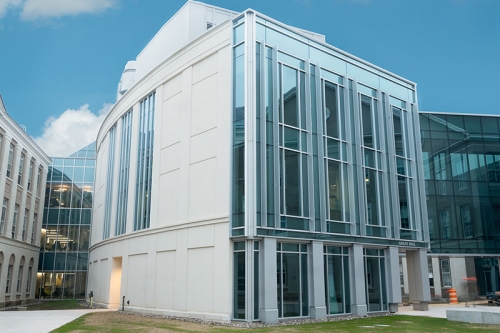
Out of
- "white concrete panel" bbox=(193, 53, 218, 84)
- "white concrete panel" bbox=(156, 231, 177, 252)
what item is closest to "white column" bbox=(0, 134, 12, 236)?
"white concrete panel" bbox=(156, 231, 177, 252)

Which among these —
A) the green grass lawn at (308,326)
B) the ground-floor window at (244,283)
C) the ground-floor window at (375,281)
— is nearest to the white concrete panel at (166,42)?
the ground-floor window at (244,283)

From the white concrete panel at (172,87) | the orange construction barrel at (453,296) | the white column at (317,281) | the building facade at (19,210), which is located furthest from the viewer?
the building facade at (19,210)

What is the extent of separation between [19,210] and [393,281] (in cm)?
3111

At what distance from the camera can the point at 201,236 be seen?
72.3 ft

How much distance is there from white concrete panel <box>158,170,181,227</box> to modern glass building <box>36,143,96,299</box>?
2581cm

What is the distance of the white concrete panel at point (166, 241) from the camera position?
78.9 feet

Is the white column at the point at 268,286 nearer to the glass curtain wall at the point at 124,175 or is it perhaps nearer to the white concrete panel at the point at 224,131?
the white concrete panel at the point at 224,131

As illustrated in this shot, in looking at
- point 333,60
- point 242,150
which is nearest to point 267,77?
point 242,150

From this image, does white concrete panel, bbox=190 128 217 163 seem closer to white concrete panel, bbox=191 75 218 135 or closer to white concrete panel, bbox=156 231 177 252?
white concrete panel, bbox=191 75 218 135

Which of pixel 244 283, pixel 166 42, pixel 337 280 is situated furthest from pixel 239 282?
pixel 166 42

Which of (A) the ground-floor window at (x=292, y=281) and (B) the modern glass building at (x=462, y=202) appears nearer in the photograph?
(A) the ground-floor window at (x=292, y=281)

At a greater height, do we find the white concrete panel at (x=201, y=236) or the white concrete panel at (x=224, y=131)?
the white concrete panel at (x=224, y=131)

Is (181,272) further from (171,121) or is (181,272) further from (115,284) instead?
→ (115,284)

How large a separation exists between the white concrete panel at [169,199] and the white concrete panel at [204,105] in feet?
9.91
